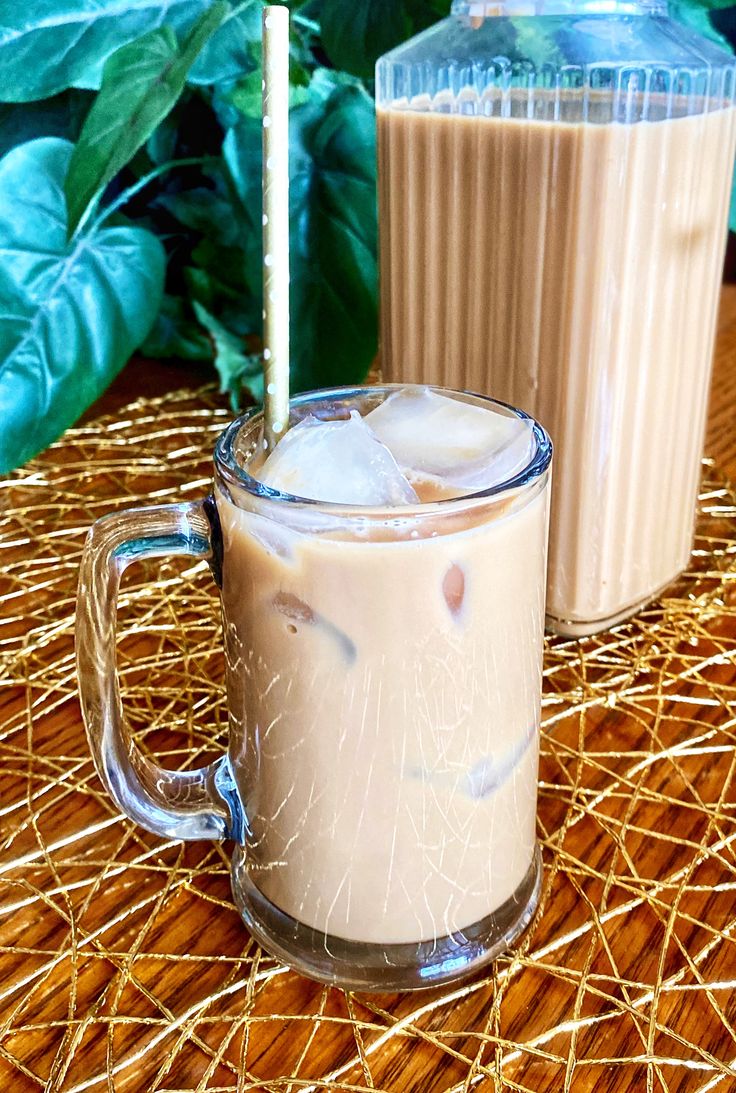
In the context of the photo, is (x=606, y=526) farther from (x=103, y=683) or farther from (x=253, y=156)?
(x=253, y=156)

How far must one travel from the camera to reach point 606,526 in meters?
0.66

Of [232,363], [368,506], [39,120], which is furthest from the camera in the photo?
[232,363]

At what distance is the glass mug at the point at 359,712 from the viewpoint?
38 cm

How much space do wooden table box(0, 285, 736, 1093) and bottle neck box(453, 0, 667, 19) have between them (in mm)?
367

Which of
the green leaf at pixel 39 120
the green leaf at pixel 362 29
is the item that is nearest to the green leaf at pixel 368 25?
the green leaf at pixel 362 29

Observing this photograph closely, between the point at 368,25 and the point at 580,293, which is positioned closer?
the point at 580,293

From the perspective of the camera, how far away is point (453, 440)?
42 centimetres

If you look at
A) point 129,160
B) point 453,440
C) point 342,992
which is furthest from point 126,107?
point 342,992

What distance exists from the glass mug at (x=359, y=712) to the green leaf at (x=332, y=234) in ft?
1.32

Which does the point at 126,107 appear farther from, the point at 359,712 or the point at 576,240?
the point at 359,712

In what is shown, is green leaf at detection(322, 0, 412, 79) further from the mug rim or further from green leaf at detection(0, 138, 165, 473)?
the mug rim

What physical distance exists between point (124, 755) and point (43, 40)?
57cm

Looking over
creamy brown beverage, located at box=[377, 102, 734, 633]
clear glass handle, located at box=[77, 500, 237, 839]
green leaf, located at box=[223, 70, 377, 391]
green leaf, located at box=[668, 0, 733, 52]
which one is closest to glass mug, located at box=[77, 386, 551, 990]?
clear glass handle, located at box=[77, 500, 237, 839]

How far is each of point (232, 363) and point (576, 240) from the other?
0.52 m
